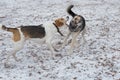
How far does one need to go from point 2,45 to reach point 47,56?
1.78 m

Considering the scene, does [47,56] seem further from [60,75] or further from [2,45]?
[2,45]

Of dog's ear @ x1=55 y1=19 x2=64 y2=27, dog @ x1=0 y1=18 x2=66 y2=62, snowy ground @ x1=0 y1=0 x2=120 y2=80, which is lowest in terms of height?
snowy ground @ x1=0 y1=0 x2=120 y2=80

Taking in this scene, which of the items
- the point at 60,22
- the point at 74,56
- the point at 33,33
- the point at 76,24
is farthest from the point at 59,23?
the point at 74,56

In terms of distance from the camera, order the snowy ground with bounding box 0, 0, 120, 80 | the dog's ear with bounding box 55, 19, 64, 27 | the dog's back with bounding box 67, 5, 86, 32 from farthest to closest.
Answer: the dog's back with bounding box 67, 5, 86, 32 → the dog's ear with bounding box 55, 19, 64, 27 → the snowy ground with bounding box 0, 0, 120, 80

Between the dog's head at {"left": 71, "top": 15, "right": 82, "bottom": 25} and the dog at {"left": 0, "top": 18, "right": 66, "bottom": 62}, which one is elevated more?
the dog's head at {"left": 71, "top": 15, "right": 82, "bottom": 25}

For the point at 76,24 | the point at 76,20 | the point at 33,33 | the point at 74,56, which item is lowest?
the point at 74,56

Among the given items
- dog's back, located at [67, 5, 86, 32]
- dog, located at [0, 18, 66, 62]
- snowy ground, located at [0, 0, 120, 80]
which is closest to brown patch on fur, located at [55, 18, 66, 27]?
dog, located at [0, 18, 66, 62]

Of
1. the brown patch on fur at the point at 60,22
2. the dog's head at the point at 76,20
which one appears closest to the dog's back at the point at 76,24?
the dog's head at the point at 76,20

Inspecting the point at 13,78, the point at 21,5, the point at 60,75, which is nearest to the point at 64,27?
the point at 60,75

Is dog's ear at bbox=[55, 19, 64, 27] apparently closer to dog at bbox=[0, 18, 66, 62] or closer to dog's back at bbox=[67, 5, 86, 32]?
dog at bbox=[0, 18, 66, 62]

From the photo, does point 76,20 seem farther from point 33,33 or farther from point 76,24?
point 33,33

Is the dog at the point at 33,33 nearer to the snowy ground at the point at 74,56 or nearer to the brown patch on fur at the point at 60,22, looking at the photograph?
the brown patch on fur at the point at 60,22

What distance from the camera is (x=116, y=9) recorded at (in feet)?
44.6

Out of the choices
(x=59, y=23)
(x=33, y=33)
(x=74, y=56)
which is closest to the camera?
(x=33, y=33)
